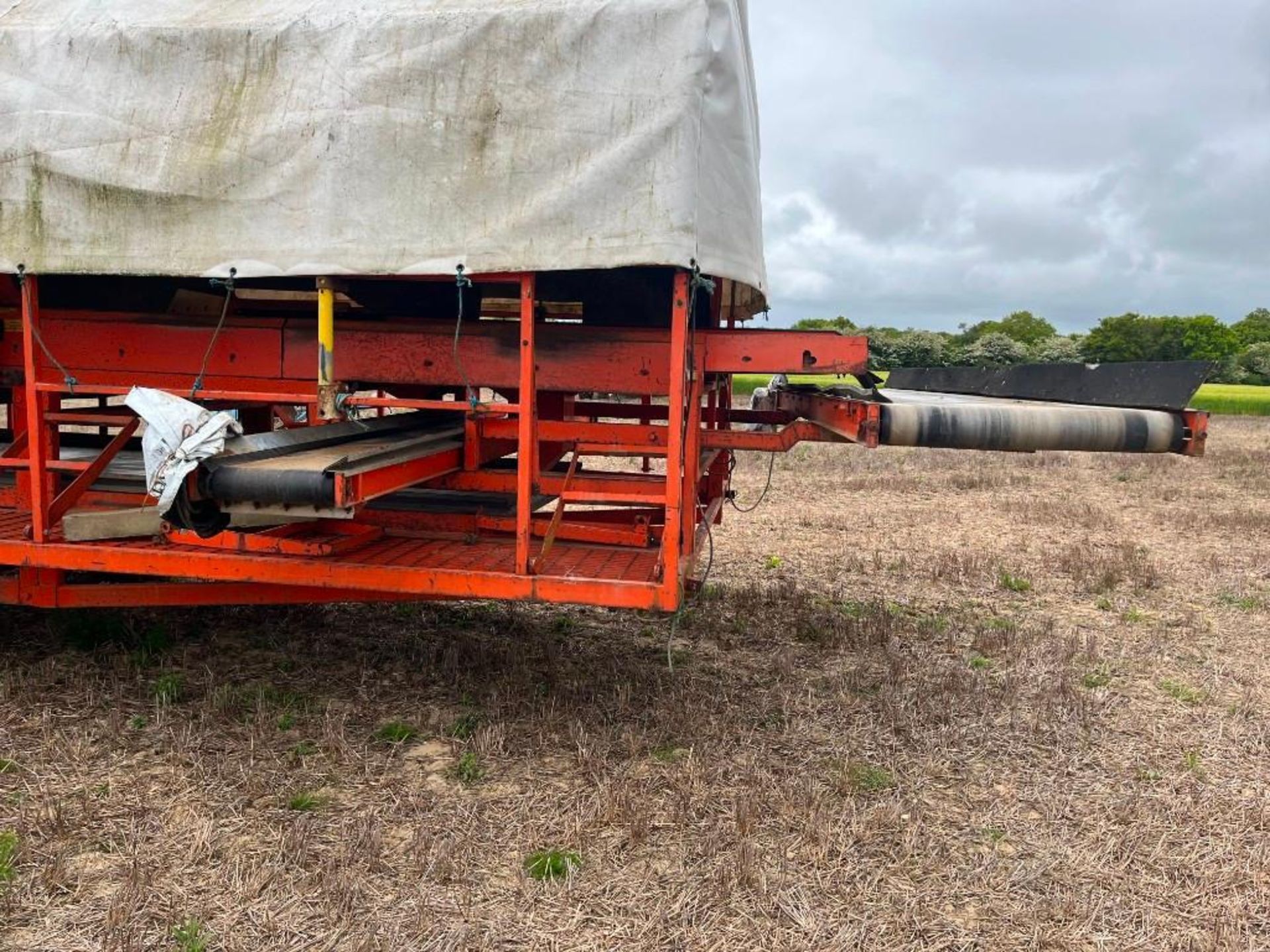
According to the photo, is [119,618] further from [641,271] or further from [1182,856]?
[1182,856]

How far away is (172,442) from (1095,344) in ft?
177

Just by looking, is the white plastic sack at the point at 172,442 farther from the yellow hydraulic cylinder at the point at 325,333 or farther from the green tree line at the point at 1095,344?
the green tree line at the point at 1095,344

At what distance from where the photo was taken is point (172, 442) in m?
3.16

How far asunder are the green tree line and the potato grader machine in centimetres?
2167

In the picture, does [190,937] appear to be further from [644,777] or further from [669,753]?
[669,753]

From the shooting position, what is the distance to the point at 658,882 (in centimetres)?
320

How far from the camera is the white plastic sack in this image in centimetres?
315

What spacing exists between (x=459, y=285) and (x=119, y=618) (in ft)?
10.9

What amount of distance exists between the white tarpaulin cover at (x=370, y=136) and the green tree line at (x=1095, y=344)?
72.7 ft

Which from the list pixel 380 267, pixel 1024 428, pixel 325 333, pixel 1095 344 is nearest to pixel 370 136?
pixel 380 267

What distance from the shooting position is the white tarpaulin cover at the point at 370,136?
11.5 ft

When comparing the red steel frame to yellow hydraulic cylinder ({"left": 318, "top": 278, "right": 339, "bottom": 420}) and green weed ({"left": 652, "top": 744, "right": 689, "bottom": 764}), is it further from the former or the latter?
green weed ({"left": 652, "top": 744, "right": 689, "bottom": 764})

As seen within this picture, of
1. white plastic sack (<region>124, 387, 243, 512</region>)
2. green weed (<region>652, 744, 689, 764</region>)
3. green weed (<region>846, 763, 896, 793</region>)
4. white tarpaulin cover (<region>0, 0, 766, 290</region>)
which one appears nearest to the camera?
white plastic sack (<region>124, 387, 243, 512</region>)

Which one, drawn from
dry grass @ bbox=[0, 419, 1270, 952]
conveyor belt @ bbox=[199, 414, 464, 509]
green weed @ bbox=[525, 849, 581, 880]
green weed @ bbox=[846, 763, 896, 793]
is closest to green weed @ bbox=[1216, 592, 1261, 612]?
dry grass @ bbox=[0, 419, 1270, 952]
